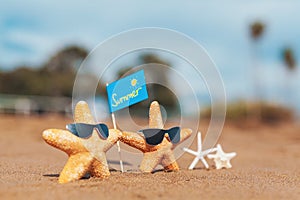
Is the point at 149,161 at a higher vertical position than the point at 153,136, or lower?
lower

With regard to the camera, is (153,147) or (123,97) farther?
(153,147)

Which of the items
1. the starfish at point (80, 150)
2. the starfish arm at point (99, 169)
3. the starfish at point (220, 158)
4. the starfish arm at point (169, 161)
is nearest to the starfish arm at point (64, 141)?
the starfish at point (80, 150)

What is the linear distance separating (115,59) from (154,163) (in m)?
1.24

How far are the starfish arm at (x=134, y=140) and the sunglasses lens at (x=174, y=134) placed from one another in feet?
1.14

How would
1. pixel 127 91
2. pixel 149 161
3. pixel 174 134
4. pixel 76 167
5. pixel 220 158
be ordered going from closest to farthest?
1. pixel 76 167
2. pixel 127 91
3. pixel 149 161
4. pixel 174 134
5. pixel 220 158

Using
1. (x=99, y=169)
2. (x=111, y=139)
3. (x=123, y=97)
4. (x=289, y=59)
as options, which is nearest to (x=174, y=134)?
(x=123, y=97)

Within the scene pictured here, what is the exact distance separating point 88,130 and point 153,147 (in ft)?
2.83

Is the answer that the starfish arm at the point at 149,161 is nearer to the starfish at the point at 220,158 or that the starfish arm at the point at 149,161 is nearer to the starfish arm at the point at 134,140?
the starfish arm at the point at 134,140

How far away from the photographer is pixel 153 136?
455 centimetres

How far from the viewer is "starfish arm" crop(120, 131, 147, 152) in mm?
4375

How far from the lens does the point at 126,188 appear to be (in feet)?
11.7

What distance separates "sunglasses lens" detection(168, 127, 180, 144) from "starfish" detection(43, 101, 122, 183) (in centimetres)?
88

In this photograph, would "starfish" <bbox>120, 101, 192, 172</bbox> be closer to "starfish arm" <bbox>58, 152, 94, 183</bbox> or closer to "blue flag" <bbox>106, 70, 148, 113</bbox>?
"blue flag" <bbox>106, 70, 148, 113</bbox>

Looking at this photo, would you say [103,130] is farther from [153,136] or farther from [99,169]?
[153,136]
